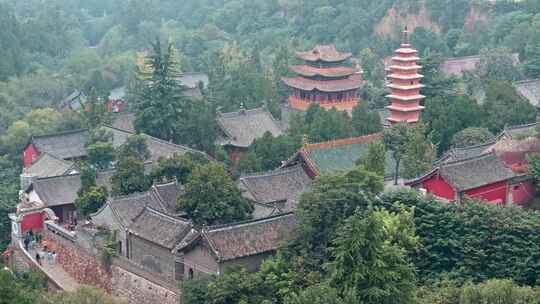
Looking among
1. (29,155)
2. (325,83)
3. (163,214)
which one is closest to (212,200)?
(163,214)

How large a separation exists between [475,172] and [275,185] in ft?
21.4

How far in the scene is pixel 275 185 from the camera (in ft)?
111

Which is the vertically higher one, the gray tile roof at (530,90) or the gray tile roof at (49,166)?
the gray tile roof at (530,90)

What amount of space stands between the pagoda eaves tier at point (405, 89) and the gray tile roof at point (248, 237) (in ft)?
46.0

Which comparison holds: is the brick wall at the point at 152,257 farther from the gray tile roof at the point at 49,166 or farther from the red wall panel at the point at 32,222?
the gray tile roof at the point at 49,166

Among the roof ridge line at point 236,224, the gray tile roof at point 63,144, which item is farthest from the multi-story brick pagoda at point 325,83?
the roof ridge line at point 236,224

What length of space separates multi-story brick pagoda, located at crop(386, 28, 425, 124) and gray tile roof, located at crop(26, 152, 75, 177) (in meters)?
13.1

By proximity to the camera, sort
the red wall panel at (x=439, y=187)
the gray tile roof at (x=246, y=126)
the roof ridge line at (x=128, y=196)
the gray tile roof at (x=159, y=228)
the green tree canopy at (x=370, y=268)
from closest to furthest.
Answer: the green tree canopy at (x=370, y=268), the gray tile roof at (x=159, y=228), the red wall panel at (x=439, y=187), the roof ridge line at (x=128, y=196), the gray tile roof at (x=246, y=126)

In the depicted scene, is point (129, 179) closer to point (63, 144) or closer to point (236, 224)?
point (236, 224)

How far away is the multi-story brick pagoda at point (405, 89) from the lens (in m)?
41.9

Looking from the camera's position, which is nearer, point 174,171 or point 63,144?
point 174,171

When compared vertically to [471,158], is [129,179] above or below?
below

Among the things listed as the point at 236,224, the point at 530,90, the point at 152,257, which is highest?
the point at 236,224

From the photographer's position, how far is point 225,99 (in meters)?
49.2
